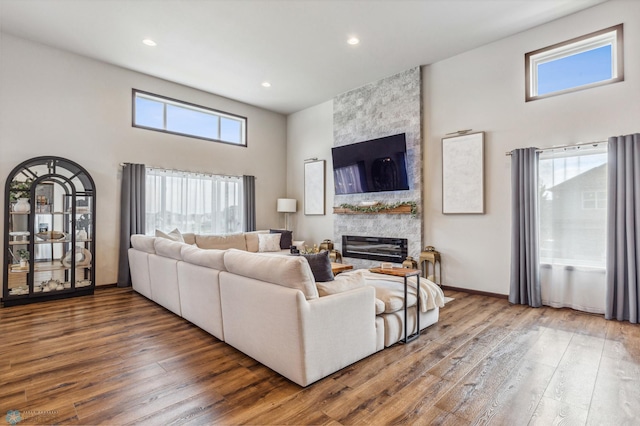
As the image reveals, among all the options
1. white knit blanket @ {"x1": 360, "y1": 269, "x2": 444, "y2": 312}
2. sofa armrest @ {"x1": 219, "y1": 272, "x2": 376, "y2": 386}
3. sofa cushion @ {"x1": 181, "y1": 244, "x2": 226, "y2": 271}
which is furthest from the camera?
white knit blanket @ {"x1": 360, "y1": 269, "x2": 444, "y2": 312}

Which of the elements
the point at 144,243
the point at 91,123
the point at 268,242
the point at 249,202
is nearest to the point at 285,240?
the point at 268,242

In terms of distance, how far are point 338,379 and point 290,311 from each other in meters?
0.64

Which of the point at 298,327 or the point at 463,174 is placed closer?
the point at 298,327

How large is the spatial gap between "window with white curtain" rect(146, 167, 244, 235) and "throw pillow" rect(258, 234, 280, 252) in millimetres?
794

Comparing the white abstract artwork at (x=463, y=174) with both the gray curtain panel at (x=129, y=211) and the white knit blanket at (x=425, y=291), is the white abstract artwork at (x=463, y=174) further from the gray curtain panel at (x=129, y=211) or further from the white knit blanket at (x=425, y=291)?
the gray curtain panel at (x=129, y=211)

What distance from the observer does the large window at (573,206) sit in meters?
3.81

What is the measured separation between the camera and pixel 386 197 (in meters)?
5.91

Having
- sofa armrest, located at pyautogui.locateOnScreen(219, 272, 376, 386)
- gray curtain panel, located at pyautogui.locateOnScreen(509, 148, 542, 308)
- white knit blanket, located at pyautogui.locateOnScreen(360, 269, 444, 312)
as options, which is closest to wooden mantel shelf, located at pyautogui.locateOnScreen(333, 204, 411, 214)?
gray curtain panel, located at pyautogui.locateOnScreen(509, 148, 542, 308)

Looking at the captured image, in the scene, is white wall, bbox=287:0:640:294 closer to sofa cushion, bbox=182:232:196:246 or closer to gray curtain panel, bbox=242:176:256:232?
gray curtain panel, bbox=242:176:256:232

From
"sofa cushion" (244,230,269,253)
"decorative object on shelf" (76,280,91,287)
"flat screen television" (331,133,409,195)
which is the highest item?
"flat screen television" (331,133,409,195)

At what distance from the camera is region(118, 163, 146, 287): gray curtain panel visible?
17.4 ft

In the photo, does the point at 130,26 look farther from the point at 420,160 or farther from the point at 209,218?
the point at 420,160

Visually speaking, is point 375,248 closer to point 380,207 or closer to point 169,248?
point 380,207

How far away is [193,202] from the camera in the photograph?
247 inches
